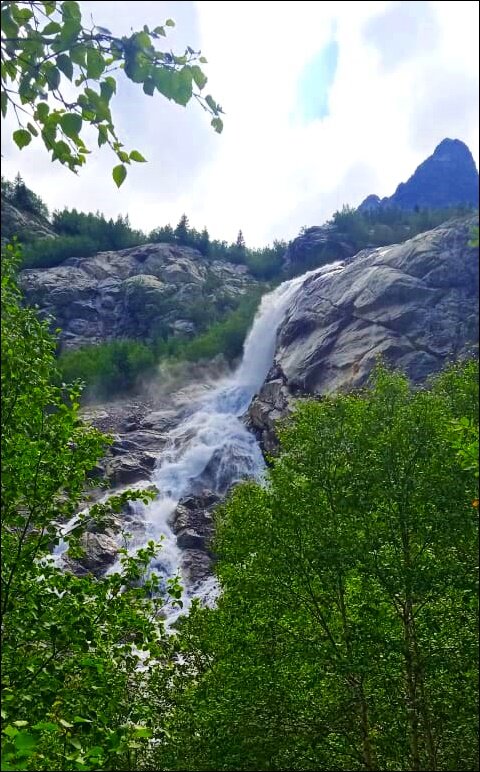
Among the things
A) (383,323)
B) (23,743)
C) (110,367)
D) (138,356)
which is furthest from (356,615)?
(138,356)

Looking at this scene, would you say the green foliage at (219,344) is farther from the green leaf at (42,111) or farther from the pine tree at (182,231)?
the green leaf at (42,111)

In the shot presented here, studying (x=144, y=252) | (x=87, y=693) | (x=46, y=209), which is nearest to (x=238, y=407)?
(x=144, y=252)

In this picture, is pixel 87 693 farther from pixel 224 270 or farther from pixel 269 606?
pixel 224 270

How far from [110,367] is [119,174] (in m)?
84.7

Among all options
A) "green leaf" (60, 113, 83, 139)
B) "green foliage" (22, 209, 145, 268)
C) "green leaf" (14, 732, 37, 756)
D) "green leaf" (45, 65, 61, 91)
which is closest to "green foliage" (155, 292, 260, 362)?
"green foliage" (22, 209, 145, 268)

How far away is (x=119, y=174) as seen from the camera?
14.4ft

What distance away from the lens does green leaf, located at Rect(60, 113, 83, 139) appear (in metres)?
4.32

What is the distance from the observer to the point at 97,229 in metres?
130

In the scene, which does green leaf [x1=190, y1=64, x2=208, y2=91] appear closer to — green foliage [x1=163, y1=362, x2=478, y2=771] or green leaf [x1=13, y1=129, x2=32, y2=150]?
green leaf [x1=13, y1=129, x2=32, y2=150]

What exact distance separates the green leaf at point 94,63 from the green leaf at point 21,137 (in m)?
0.62

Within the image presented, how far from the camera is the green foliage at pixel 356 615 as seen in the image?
1276cm

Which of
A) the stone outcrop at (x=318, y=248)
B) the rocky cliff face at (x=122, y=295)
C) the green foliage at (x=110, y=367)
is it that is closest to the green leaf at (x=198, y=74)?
the green foliage at (x=110, y=367)

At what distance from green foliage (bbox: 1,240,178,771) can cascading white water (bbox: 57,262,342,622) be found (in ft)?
107

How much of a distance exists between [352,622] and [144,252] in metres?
113
